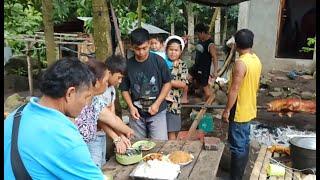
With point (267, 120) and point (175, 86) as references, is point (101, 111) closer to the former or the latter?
point (175, 86)

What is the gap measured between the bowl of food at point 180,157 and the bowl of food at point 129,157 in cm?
25

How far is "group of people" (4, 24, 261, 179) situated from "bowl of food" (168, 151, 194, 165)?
0.39 metres

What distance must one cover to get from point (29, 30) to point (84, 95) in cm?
571

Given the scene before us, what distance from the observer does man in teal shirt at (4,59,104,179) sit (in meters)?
1.60

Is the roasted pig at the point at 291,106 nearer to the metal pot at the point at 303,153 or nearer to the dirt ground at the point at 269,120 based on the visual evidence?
the dirt ground at the point at 269,120

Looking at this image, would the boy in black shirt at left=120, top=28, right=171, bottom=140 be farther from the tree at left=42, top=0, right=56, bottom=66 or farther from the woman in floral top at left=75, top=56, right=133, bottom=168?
the tree at left=42, top=0, right=56, bottom=66

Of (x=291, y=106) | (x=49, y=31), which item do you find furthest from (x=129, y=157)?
(x=291, y=106)

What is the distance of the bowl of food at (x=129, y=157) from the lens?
284 centimetres

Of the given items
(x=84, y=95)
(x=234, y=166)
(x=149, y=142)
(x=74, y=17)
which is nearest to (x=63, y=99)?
(x=84, y=95)

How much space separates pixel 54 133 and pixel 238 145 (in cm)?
290

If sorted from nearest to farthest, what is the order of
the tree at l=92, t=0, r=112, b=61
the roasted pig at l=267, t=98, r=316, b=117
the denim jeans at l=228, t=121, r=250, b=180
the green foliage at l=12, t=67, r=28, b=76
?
1. the tree at l=92, t=0, r=112, b=61
2. the denim jeans at l=228, t=121, r=250, b=180
3. the roasted pig at l=267, t=98, r=316, b=117
4. the green foliage at l=12, t=67, r=28, b=76

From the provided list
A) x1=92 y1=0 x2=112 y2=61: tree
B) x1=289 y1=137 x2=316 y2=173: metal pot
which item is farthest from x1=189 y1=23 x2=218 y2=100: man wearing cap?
x1=92 y1=0 x2=112 y2=61: tree

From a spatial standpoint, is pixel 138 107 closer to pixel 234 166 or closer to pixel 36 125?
pixel 234 166

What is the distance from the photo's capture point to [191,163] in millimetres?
2900
